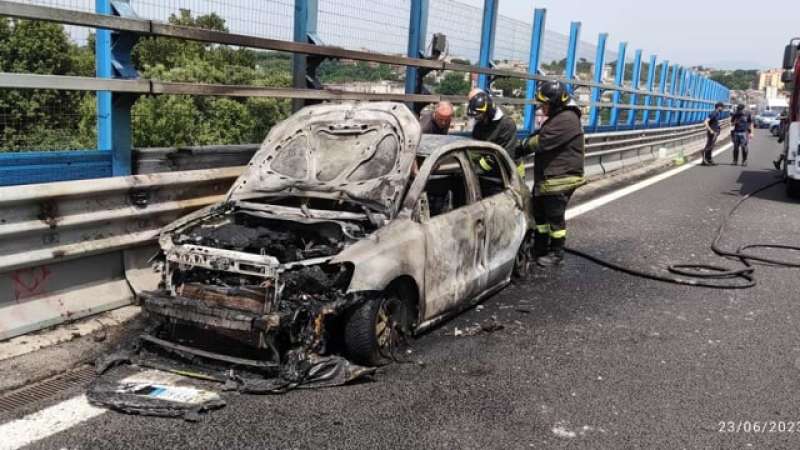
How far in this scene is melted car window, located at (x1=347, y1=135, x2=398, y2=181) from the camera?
16.8ft

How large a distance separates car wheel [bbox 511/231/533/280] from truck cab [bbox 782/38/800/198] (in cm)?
831

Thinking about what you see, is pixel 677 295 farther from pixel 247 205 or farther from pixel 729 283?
pixel 247 205

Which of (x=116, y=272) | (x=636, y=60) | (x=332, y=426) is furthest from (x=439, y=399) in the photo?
(x=636, y=60)

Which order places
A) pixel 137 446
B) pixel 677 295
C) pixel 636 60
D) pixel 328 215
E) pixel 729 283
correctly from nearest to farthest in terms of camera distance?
pixel 137 446, pixel 328 215, pixel 677 295, pixel 729 283, pixel 636 60

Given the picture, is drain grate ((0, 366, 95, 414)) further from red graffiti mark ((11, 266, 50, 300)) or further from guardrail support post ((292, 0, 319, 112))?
guardrail support post ((292, 0, 319, 112))

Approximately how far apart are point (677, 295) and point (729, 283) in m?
0.80

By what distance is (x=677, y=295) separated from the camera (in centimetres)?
646

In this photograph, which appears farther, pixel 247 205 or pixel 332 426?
pixel 247 205

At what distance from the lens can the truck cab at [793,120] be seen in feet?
41.8

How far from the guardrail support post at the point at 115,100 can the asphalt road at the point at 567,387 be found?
2.29m

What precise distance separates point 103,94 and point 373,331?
2780mm

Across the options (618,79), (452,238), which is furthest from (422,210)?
(618,79)

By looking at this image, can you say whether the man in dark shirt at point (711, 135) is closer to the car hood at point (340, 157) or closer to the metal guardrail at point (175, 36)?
the metal guardrail at point (175, 36)

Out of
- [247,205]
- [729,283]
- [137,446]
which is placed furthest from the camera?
[729,283]
